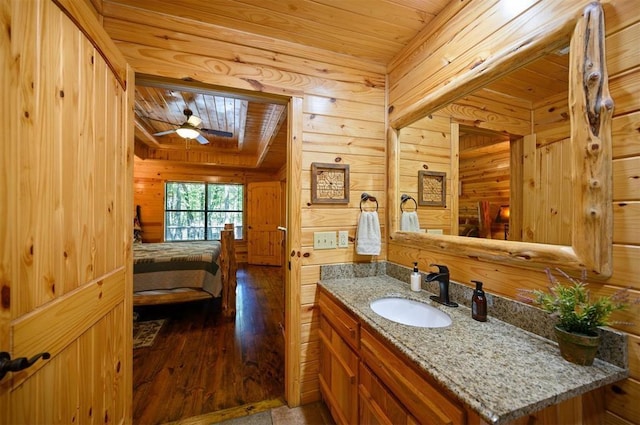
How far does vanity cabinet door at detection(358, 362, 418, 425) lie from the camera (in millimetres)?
878

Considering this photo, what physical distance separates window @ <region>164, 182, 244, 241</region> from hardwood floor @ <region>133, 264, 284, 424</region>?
119 inches

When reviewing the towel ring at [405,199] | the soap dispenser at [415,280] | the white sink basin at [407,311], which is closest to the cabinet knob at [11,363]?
the white sink basin at [407,311]

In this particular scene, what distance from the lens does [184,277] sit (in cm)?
302

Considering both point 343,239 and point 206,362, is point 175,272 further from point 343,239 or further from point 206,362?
point 343,239

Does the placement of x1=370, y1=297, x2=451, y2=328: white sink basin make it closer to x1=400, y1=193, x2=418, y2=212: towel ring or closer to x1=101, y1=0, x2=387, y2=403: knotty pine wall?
x1=101, y1=0, x2=387, y2=403: knotty pine wall

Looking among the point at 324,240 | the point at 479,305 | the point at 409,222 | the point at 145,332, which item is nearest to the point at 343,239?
the point at 324,240

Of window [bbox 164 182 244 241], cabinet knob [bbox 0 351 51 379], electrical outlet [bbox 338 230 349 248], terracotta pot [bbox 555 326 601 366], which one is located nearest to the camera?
cabinet knob [bbox 0 351 51 379]

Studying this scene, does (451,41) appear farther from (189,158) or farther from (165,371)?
(189,158)

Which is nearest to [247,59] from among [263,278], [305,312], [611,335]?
[305,312]

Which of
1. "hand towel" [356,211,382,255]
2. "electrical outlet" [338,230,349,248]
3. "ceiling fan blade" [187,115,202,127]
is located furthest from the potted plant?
"ceiling fan blade" [187,115,202,127]

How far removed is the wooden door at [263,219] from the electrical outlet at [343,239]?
457 cm

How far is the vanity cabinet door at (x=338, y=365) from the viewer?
1.21 meters

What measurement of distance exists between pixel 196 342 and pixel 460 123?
302cm

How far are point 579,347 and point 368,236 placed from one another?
43.7 inches
